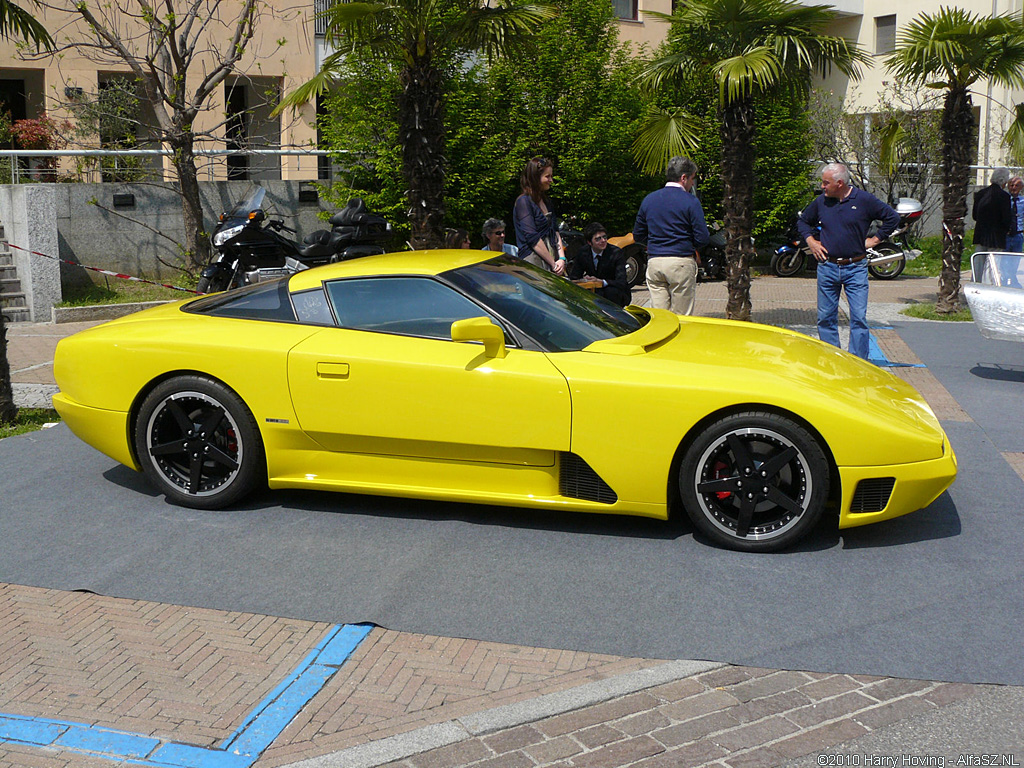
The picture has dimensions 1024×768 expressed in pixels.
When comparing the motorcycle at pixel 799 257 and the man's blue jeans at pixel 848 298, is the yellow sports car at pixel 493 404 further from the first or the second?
the motorcycle at pixel 799 257

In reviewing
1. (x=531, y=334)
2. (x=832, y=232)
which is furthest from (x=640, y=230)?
(x=531, y=334)

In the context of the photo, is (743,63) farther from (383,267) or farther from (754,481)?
(754,481)

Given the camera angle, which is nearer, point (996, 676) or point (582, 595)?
point (996, 676)

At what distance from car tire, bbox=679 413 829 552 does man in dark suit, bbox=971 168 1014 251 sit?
937 cm

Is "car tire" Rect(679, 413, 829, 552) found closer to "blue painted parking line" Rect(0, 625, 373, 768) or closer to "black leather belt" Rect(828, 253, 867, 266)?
"blue painted parking line" Rect(0, 625, 373, 768)

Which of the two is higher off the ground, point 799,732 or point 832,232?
point 832,232

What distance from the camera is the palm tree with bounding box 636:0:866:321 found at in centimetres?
1103

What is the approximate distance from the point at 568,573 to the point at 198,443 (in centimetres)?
214

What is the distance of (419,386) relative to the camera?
5.13 m

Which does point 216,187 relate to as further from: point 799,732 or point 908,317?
point 799,732

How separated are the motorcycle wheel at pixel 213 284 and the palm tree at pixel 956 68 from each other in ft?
28.0

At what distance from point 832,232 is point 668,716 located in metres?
6.27

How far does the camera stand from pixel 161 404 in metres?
5.56

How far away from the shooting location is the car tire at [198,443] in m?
5.46
